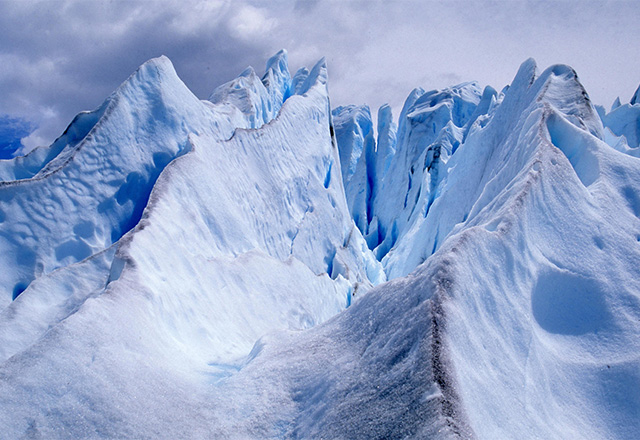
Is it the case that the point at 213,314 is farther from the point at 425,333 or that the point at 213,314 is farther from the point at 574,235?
the point at 574,235

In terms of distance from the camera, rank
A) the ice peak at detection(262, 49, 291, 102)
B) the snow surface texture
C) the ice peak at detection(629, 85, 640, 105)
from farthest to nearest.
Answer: the ice peak at detection(629, 85, 640, 105) → the ice peak at detection(262, 49, 291, 102) → the snow surface texture

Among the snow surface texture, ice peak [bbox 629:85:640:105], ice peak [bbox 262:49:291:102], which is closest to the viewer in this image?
the snow surface texture

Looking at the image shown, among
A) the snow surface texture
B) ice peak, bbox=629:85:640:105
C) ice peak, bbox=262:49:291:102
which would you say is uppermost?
ice peak, bbox=262:49:291:102

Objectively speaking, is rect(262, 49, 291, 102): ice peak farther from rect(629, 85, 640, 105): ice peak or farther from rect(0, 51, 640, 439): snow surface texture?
rect(629, 85, 640, 105): ice peak

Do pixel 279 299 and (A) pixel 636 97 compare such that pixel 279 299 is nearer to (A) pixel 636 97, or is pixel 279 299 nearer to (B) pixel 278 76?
(B) pixel 278 76

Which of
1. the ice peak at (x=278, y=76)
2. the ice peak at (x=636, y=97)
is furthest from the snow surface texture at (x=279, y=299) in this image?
the ice peak at (x=636, y=97)

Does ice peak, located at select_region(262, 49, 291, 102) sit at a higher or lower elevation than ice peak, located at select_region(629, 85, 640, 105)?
higher

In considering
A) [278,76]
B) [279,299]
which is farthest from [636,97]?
[279,299]

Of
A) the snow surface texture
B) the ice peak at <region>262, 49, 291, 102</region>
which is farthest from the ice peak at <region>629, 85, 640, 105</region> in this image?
the ice peak at <region>262, 49, 291, 102</region>
